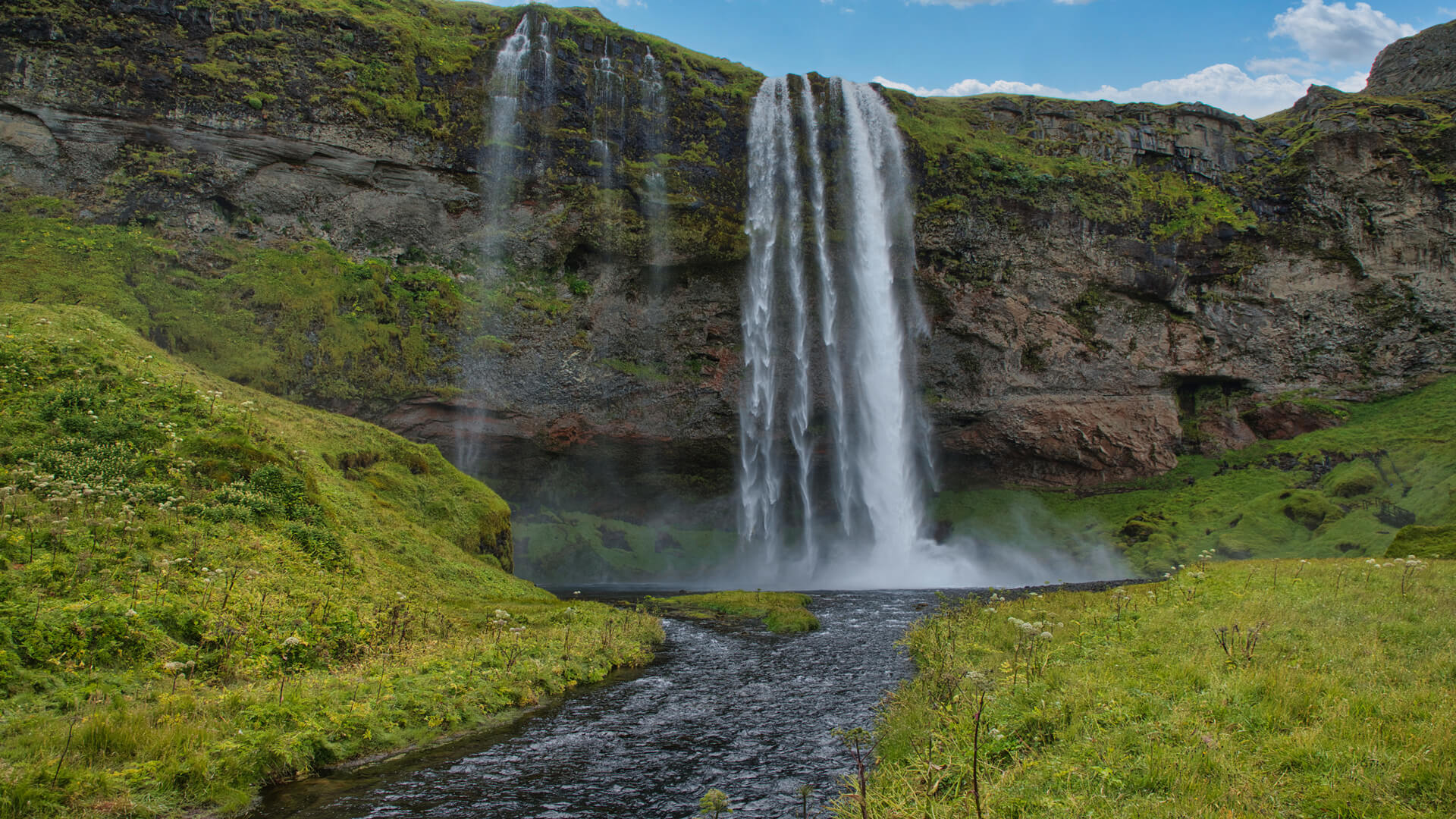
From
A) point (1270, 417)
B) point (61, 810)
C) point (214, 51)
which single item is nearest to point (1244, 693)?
point (61, 810)

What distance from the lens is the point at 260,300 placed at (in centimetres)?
3294

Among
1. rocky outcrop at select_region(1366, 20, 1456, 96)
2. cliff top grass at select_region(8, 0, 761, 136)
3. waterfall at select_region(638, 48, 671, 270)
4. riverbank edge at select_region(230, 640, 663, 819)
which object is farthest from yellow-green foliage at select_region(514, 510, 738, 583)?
rocky outcrop at select_region(1366, 20, 1456, 96)

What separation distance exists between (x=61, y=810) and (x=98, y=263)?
110ft

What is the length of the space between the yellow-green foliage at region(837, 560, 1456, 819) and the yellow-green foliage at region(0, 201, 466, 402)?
3184 centimetres

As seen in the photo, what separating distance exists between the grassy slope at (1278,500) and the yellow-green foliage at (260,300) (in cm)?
3463

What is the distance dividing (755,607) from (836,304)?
77.1 ft

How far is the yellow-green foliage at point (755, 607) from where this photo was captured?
18750 mm

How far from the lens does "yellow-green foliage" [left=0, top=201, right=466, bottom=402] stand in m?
29.1

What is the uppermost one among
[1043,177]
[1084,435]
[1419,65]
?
[1419,65]

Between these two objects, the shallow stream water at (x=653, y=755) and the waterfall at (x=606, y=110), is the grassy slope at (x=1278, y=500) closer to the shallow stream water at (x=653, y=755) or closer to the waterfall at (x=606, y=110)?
the waterfall at (x=606, y=110)

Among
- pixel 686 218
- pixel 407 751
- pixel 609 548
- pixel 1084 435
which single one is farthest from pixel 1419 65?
pixel 407 751

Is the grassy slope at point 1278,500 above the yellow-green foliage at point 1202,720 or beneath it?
above

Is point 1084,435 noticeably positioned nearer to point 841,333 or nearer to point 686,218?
point 841,333

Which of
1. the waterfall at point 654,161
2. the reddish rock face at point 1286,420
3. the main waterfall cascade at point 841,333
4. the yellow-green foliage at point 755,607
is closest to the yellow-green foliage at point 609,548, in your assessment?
the main waterfall cascade at point 841,333
